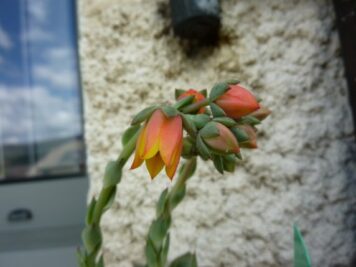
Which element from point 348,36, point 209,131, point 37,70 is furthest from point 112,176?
point 37,70

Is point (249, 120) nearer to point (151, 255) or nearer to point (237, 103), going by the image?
point (237, 103)

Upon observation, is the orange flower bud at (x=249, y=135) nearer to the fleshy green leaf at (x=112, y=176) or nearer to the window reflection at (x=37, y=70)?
the fleshy green leaf at (x=112, y=176)

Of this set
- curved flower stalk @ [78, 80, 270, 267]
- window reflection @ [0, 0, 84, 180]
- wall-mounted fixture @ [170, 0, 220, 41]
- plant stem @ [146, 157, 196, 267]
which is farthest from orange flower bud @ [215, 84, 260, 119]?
window reflection @ [0, 0, 84, 180]

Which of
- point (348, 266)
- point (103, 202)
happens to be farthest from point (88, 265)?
point (348, 266)

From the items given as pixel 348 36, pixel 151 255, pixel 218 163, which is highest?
pixel 348 36

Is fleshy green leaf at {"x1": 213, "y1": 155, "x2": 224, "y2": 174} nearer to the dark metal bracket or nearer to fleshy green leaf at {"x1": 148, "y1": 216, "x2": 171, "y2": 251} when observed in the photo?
fleshy green leaf at {"x1": 148, "y1": 216, "x2": 171, "y2": 251}

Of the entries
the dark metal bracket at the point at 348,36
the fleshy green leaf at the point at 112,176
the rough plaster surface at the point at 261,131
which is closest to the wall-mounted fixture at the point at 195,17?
the rough plaster surface at the point at 261,131

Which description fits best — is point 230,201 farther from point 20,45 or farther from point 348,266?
point 20,45

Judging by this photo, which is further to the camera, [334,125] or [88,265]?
[334,125]
